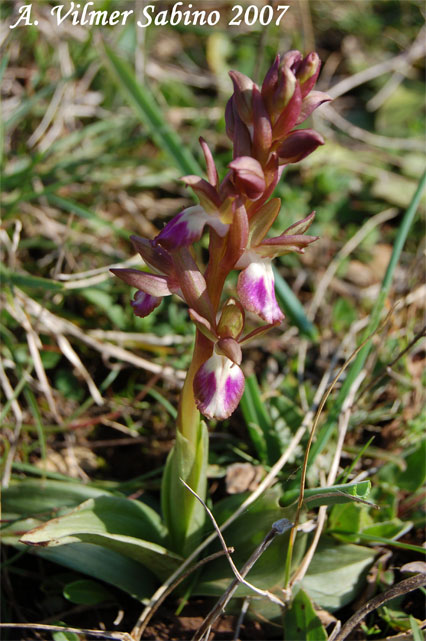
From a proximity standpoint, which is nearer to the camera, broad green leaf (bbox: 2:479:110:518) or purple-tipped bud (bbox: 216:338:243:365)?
purple-tipped bud (bbox: 216:338:243:365)

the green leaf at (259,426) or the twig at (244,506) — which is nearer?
the twig at (244,506)

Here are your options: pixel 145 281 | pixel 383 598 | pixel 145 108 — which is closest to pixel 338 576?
pixel 383 598

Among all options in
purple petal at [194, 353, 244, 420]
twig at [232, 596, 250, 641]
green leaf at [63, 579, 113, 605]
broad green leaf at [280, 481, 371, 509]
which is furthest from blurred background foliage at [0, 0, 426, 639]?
purple petal at [194, 353, 244, 420]

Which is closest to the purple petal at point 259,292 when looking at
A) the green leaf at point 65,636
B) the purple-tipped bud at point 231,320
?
the purple-tipped bud at point 231,320

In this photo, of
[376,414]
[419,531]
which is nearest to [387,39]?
[376,414]

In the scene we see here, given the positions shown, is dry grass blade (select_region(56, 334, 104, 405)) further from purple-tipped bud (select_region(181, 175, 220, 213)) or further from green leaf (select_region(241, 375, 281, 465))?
purple-tipped bud (select_region(181, 175, 220, 213))

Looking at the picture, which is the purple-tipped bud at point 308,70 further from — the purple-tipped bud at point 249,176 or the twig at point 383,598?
the twig at point 383,598

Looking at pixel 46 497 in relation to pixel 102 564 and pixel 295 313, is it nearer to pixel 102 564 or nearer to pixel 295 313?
pixel 102 564
